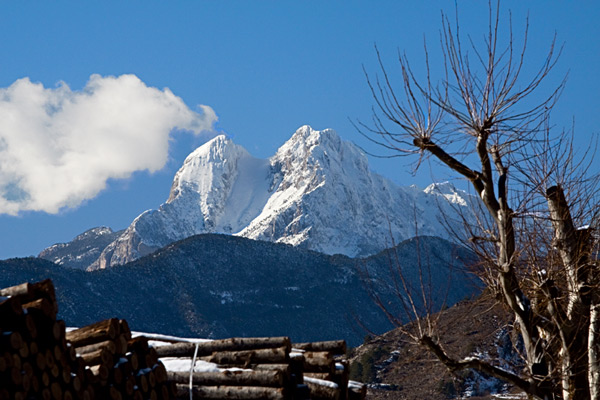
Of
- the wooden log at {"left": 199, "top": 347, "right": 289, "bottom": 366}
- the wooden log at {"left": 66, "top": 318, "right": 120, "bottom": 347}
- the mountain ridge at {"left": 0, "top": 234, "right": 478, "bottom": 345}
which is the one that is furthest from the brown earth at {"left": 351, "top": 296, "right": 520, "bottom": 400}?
the wooden log at {"left": 66, "top": 318, "right": 120, "bottom": 347}

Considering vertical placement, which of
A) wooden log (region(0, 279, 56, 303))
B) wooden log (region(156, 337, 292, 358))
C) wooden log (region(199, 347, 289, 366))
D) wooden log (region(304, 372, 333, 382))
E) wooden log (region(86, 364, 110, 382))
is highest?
wooden log (region(0, 279, 56, 303))

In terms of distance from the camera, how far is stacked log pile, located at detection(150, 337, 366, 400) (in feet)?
38.3

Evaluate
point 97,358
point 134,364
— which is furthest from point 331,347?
point 97,358

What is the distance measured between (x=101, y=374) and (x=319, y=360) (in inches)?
160

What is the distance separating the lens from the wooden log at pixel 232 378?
11.6 metres

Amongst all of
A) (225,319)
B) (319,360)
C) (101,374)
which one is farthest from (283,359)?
(225,319)

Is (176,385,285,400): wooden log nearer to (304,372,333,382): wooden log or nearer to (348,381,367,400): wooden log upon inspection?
(304,372,333,382): wooden log

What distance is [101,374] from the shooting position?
984 cm

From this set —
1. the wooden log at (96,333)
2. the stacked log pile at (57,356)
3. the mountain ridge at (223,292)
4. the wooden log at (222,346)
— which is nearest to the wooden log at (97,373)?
the stacked log pile at (57,356)

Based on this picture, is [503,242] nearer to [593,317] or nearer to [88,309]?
[593,317]

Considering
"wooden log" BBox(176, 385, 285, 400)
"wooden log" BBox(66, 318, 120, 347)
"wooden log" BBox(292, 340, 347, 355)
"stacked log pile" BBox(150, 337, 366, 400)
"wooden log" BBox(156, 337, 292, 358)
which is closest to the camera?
"wooden log" BBox(66, 318, 120, 347)

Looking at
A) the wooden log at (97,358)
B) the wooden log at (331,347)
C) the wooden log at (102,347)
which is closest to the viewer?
the wooden log at (97,358)

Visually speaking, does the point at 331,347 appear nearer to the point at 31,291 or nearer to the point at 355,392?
the point at 355,392

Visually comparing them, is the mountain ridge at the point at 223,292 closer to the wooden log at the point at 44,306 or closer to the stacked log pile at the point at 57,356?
the stacked log pile at the point at 57,356
